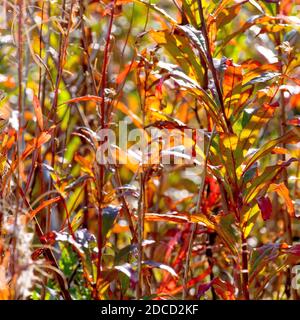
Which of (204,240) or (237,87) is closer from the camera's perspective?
(237,87)

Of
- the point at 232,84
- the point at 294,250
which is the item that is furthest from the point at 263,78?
the point at 294,250

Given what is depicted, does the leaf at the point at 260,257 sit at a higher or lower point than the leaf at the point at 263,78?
lower

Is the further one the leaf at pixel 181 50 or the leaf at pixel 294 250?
the leaf at pixel 181 50

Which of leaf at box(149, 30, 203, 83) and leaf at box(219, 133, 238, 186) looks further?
leaf at box(149, 30, 203, 83)

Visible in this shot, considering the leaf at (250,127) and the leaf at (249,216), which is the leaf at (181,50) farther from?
the leaf at (249,216)

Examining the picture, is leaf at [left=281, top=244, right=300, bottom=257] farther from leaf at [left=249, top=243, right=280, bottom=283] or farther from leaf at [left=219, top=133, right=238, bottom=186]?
leaf at [left=219, top=133, right=238, bottom=186]

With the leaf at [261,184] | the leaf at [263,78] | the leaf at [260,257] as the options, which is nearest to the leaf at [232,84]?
the leaf at [263,78]

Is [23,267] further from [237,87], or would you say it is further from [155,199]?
[155,199]

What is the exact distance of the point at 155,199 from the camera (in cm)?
208

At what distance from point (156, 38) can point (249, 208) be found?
1.20ft

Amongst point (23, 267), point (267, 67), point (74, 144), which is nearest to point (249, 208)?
point (267, 67)

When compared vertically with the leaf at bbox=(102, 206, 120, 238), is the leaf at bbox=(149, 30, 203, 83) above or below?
above

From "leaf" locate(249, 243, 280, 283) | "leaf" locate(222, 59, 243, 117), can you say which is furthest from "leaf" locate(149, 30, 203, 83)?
"leaf" locate(249, 243, 280, 283)

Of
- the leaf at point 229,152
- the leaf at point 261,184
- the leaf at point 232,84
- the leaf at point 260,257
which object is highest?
the leaf at point 232,84
